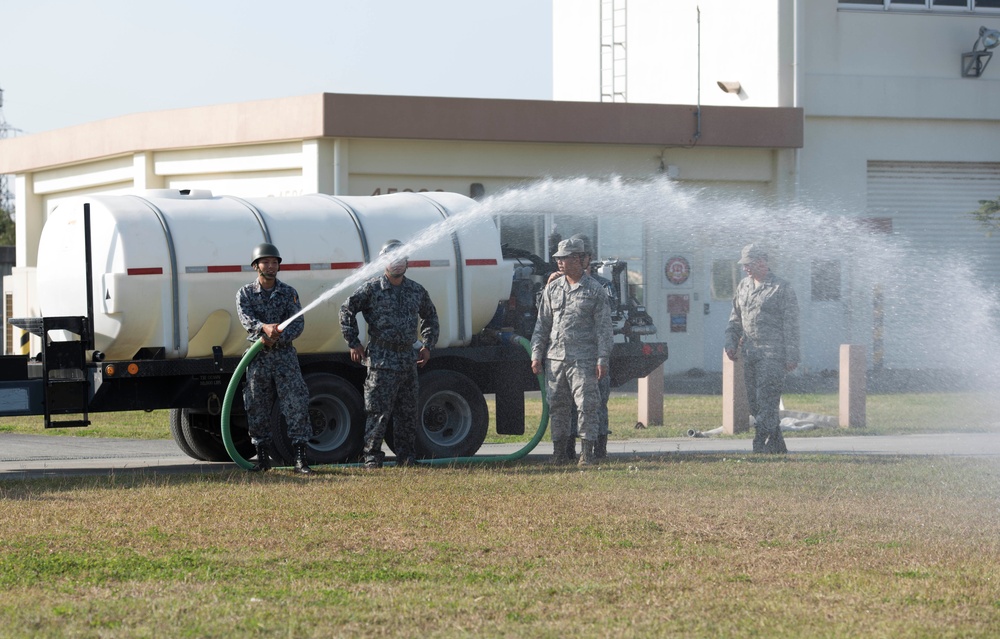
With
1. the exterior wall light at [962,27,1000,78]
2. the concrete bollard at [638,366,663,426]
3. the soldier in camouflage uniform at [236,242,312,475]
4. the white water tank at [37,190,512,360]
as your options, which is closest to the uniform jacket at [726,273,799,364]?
the white water tank at [37,190,512,360]

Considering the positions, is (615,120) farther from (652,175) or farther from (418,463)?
(418,463)

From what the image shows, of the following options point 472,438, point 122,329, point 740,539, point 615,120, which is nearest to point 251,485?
point 122,329

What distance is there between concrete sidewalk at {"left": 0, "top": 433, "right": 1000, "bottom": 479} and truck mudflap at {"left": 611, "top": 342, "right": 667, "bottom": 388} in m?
0.81

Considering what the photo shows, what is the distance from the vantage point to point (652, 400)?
17953 mm

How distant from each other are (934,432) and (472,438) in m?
6.77

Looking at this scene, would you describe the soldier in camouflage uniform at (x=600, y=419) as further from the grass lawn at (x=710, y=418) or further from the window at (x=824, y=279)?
the window at (x=824, y=279)

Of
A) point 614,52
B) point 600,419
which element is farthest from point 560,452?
point 614,52

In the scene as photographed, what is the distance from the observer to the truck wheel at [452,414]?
43.5 ft

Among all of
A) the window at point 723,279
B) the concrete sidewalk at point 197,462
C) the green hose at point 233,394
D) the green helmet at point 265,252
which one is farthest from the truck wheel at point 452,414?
the window at point 723,279

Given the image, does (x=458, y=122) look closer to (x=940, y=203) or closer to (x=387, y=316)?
(x=940, y=203)

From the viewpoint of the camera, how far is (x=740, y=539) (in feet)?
27.9

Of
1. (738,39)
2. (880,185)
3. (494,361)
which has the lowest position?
(494,361)

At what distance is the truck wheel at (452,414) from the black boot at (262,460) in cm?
169

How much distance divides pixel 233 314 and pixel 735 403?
272 inches
